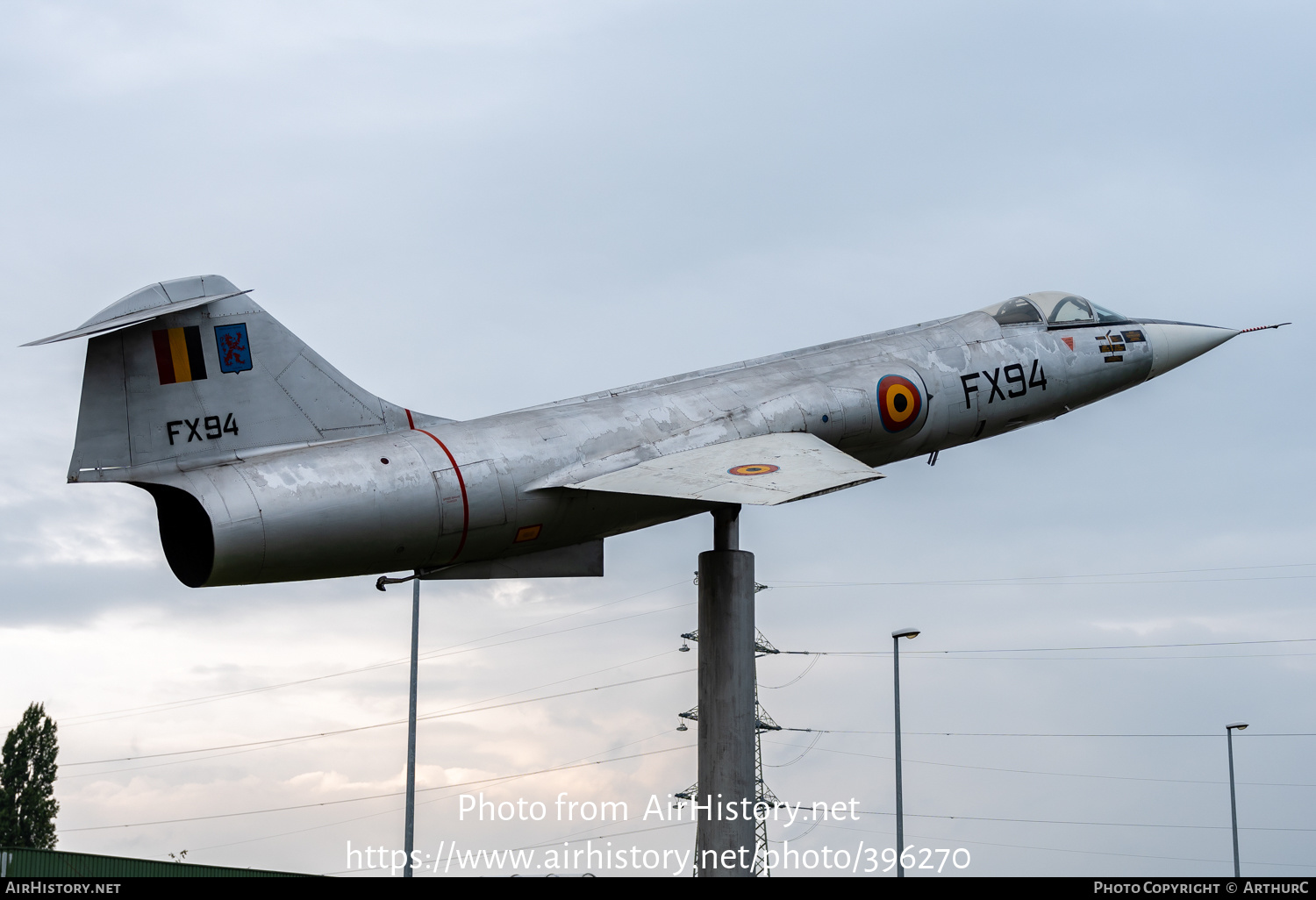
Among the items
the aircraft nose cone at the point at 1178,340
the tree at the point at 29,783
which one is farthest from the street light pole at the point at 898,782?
the tree at the point at 29,783

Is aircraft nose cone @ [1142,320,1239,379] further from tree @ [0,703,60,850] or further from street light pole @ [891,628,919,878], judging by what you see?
tree @ [0,703,60,850]

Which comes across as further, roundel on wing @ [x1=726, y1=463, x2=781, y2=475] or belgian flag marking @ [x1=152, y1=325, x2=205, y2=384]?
roundel on wing @ [x1=726, y1=463, x2=781, y2=475]

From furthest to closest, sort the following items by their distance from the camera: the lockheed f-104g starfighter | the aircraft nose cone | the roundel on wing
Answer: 1. the aircraft nose cone
2. the roundel on wing
3. the lockheed f-104g starfighter

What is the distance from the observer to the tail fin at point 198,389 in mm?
12383

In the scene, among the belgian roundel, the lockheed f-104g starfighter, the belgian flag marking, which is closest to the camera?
the lockheed f-104g starfighter

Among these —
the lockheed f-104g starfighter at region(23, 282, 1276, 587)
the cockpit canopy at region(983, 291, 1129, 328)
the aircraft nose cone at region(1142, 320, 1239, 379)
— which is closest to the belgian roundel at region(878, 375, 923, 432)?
the lockheed f-104g starfighter at region(23, 282, 1276, 587)

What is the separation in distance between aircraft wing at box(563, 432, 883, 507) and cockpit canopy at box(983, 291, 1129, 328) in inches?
199

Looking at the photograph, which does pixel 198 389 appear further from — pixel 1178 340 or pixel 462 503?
pixel 1178 340

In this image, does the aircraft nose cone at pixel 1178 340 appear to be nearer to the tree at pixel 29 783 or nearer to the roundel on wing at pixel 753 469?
the roundel on wing at pixel 753 469

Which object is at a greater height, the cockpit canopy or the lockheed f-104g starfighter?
the cockpit canopy

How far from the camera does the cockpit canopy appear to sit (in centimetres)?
1844

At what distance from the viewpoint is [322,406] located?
13508 mm

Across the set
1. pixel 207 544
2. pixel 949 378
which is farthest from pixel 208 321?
pixel 949 378
